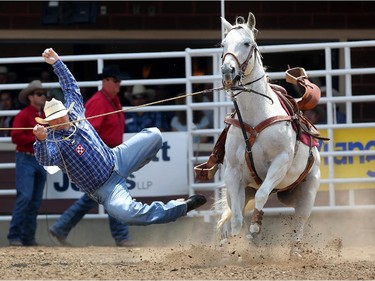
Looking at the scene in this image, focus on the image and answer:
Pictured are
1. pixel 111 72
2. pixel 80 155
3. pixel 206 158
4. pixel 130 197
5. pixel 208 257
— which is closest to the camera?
pixel 80 155

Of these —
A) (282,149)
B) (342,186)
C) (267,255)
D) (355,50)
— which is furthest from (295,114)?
(355,50)

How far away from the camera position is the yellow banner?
11.1 meters

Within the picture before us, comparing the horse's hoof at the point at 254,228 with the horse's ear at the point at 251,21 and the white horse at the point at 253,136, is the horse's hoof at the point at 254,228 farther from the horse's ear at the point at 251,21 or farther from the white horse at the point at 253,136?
the horse's ear at the point at 251,21

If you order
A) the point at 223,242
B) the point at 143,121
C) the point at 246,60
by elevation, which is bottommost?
Result: the point at 223,242

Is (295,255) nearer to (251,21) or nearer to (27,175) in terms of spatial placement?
(251,21)

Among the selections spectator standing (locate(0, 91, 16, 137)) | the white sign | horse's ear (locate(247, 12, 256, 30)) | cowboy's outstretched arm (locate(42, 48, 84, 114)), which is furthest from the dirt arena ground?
horse's ear (locate(247, 12, 256, 30))

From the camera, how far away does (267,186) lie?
26.9 ft

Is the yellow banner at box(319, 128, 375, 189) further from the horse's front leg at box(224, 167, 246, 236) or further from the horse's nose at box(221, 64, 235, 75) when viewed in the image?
the horse's nose at box(221, 64, 235, 75)

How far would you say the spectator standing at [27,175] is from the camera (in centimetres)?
1088

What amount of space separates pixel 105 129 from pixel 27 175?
961 millimetres

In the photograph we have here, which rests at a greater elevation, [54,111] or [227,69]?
[227,69]

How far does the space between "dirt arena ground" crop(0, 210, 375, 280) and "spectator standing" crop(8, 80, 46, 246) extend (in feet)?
0.79

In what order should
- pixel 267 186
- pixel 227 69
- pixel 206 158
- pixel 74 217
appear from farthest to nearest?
pixel 206 158, pixel 74 217, pixel 267 186, pixel 227 69

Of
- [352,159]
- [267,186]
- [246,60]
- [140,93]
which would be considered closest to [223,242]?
[267,186]
